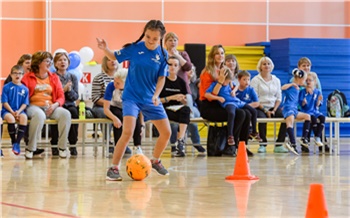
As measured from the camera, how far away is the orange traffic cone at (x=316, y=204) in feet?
16.7

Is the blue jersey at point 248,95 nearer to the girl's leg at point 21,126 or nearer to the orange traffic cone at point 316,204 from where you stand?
A: the girl's leg at point 21,126

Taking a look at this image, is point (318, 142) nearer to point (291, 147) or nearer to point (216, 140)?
point (291, 147)

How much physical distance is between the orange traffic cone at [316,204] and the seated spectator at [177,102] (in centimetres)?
705

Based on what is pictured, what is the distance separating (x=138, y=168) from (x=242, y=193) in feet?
4.95

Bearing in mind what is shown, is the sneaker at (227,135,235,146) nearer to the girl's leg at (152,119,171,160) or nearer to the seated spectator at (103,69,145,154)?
the seated spectator at (103,69,145,154)

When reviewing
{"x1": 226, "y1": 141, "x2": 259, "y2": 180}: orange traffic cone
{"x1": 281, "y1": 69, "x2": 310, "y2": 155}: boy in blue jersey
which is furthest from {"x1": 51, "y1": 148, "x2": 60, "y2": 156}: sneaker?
{"x1": 226, "y1": 141, "x2": 259, "y2": 180}: orange traffic cone

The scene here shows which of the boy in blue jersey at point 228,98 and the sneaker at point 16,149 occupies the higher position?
the boy in blue jersey at point 228,98

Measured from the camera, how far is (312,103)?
1332 cm

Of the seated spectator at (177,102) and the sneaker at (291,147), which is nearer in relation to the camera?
the seated spectator at (177,102)

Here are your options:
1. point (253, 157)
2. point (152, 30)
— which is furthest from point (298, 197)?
point (253, 157)

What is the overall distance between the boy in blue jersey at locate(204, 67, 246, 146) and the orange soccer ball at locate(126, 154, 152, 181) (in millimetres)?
3764

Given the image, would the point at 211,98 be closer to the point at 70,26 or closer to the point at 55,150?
the point at 55,150

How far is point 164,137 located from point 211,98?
11.6 ft

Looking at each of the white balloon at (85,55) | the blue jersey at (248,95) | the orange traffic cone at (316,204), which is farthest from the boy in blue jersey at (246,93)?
the orange traffic cone at (316,204)
